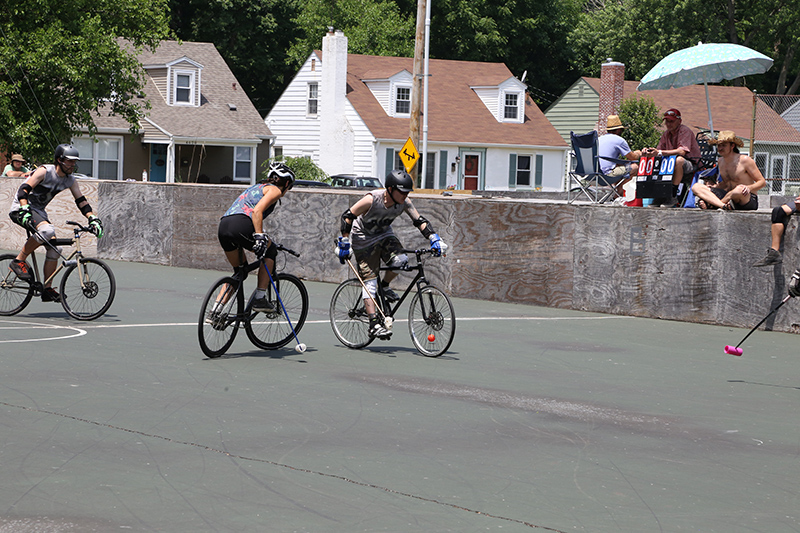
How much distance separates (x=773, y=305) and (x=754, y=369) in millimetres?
3094

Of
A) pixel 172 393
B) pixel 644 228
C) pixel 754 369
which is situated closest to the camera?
pixel 172 393

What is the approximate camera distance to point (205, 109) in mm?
50406

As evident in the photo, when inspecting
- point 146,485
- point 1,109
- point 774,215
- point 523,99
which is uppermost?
point 523,99

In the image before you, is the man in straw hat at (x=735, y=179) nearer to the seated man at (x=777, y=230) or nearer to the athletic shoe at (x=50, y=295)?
the seated man at (x=777, y=230)

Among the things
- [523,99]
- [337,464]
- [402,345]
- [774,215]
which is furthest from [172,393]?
[523,99]

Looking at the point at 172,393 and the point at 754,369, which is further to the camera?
the point at 754,369

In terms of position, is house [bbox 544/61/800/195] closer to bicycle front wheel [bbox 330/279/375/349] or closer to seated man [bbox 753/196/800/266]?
seated man [bbox 753/196/800/266]

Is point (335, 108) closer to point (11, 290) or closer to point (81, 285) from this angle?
point (11, 290)

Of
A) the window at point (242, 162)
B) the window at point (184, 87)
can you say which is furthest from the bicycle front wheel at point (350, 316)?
the window at point (184, 87)

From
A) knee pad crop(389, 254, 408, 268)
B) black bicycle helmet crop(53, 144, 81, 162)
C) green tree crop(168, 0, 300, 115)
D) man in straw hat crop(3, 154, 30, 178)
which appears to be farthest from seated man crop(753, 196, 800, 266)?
green tree crop(168, 0, 300, 115)

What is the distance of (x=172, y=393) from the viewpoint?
8352 mm

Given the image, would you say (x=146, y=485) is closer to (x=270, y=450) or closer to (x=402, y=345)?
(x=270, y=450)

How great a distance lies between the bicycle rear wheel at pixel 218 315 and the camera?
9930 mm

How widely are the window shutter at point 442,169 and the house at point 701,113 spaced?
24.2 ft
